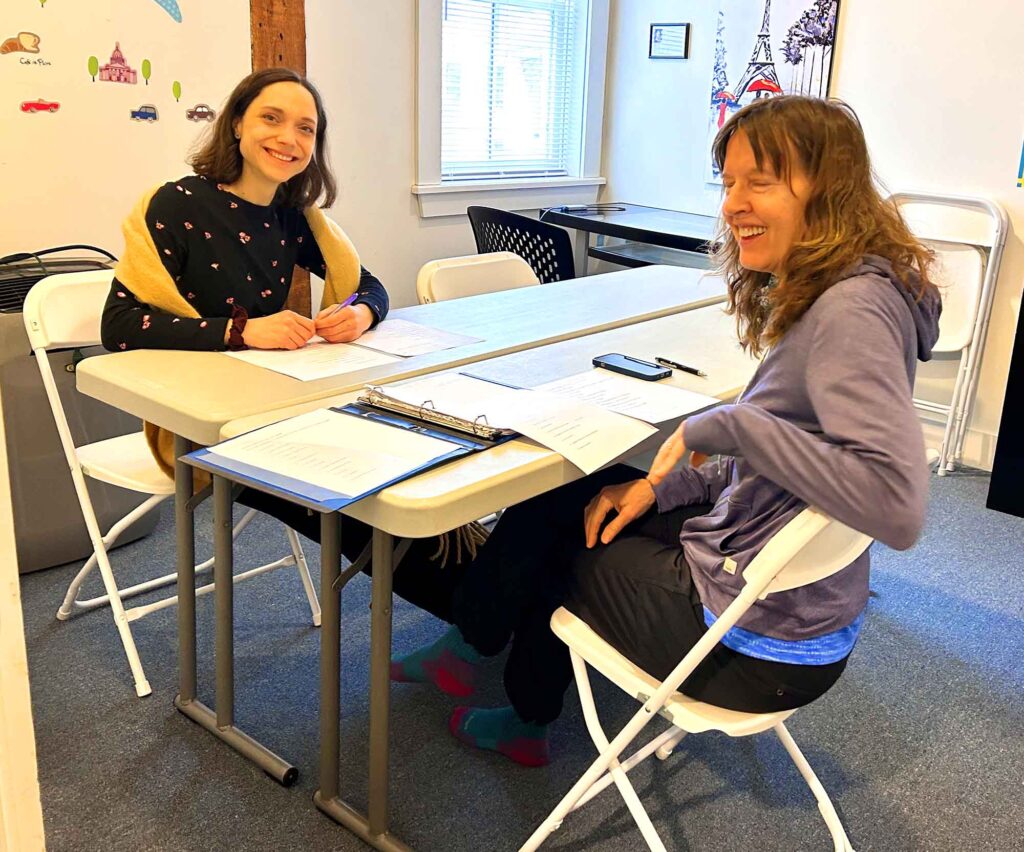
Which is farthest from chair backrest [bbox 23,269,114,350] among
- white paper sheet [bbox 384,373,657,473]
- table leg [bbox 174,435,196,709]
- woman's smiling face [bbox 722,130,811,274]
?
woman's smiling face [bbox 722,130,811,274]

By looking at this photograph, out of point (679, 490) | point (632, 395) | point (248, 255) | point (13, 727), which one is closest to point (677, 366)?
point (632, 395)

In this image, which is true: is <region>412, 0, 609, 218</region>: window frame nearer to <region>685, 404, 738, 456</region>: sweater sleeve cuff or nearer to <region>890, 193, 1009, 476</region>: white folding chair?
<region>890, 193, 1009, 476</region>: white folding chair

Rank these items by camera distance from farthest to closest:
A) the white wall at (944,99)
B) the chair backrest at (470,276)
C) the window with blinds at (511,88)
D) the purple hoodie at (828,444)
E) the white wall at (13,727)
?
the window with blinds at (511,88) < the white wall at (944,99) < the chair backrest at (470,276) < the purple hoodie at (828,444) < the white wall at (13,727)

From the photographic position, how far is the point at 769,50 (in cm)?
402

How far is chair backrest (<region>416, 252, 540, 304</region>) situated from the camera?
2777 mm

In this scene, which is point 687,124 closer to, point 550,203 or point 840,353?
point 550,203

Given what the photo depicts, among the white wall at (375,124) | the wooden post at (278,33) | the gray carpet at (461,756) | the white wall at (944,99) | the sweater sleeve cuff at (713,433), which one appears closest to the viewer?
the sweater sleeve cuff at (713,433)

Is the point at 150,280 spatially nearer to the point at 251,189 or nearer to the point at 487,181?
the point at 251,189

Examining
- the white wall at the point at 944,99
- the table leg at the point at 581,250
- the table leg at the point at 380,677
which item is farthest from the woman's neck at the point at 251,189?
the white wall at the point at 944,99

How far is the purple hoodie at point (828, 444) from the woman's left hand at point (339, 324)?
925mm

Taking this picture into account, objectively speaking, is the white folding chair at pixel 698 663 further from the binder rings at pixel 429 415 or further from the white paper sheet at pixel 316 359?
the white paper sheet at pixel 316 359

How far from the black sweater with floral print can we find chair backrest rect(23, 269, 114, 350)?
0.55ft

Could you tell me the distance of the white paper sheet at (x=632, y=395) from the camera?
1.67m

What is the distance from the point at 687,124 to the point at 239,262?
9.10 ft
